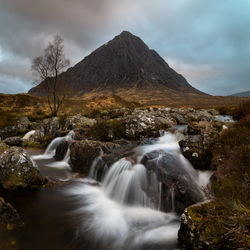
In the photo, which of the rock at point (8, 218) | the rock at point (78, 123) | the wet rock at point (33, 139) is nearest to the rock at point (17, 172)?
the rock at point (8, 218)

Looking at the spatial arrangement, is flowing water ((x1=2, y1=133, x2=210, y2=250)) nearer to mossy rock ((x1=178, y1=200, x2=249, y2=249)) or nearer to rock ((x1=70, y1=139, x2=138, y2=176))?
rock ((x1=70, y1=139, x2=138, y2=176))

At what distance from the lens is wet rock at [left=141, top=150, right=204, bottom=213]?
548 cm

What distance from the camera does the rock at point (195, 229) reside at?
3.27 metres

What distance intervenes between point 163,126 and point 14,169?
38.3 ft

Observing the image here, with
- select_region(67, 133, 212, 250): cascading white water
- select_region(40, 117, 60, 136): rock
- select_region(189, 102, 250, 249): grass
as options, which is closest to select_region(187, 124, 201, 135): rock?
select_region(67, 133, 212, 250): cascading white water

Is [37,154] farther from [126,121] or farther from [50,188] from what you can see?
[126,121]

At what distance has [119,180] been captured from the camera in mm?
7145

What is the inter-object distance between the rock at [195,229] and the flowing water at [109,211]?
631mm

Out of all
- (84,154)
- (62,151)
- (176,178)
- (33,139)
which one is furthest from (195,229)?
(33,139)

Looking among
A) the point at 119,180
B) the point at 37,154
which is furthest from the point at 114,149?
the point at 37,154

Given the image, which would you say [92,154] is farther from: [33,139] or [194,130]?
[33,139]

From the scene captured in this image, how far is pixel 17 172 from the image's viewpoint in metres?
6.57

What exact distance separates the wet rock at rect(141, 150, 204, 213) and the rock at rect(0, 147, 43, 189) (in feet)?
17.0

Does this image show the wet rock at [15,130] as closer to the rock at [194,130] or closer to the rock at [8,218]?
the rock at [8,218]
